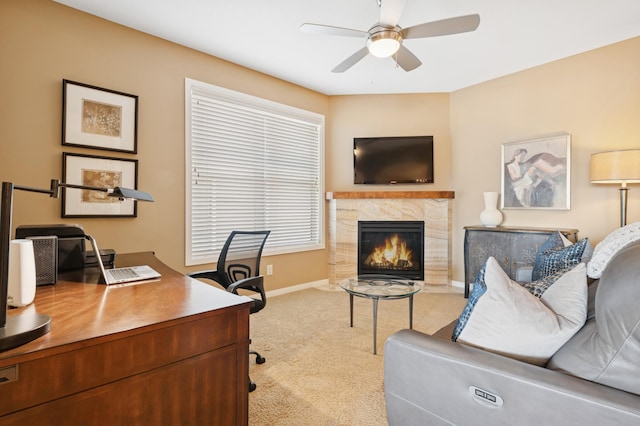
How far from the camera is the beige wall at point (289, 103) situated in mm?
2510

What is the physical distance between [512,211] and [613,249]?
2.94m

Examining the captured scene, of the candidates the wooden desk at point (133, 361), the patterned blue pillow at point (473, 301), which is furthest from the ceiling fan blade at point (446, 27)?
the wooden desk at point (133, 361)

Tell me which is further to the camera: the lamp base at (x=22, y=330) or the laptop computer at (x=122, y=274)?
the laptop computer at (x=122, y=274)

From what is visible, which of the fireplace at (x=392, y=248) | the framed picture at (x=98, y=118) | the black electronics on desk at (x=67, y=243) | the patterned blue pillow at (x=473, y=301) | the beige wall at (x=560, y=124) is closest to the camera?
the patterned blue pillow at (x=473, y=301)

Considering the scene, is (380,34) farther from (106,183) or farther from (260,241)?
(106,183)

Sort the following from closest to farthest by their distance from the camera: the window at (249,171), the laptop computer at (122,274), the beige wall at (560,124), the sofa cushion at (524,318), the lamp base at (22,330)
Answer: the lamp base at (22,330)
the sofa cushion at (524,318)
the laptop computer at (122,274)
the beige wall at (560,124)
the window at (249,171)

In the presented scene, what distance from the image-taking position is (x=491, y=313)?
1180 mm

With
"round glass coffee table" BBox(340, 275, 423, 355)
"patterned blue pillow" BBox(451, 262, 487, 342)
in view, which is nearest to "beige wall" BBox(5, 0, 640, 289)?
"round glass coffee table" BBox(340, 275, 423, 355)

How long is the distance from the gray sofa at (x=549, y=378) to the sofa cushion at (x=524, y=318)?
4cm

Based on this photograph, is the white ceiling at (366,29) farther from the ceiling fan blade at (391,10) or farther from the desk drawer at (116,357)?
the desk drawer at (116,357)

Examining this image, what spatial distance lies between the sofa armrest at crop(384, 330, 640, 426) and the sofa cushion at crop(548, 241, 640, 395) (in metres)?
0.05

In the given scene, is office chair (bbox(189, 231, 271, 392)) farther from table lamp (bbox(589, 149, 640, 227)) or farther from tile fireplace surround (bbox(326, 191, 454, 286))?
table lamp (bbox(589, 149, 640, 227))

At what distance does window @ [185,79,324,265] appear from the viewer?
3461 millimetres

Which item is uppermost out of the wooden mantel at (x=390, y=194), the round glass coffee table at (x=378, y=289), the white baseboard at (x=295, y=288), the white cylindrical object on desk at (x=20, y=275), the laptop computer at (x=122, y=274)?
the wooden mantel at (x=390, y=194)
